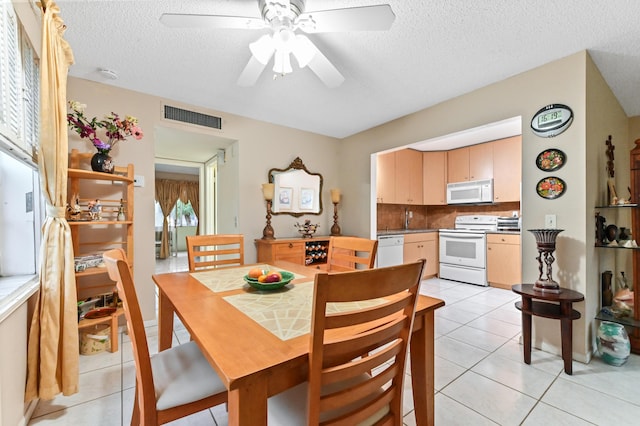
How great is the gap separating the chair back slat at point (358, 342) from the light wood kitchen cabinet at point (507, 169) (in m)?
4.18

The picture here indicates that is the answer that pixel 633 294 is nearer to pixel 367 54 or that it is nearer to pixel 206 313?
pixel 367 54

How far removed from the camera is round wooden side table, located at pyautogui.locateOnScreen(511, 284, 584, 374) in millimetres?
1896

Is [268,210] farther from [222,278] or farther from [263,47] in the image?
[263,47]

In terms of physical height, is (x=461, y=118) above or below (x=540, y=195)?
above

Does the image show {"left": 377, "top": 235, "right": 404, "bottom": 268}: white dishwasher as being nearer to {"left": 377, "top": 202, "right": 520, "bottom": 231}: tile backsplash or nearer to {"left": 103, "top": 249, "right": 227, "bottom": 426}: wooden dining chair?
{"left": 377, "top": 202, "right": 520, "bottom": 231}: tile backsplash

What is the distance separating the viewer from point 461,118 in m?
2.81

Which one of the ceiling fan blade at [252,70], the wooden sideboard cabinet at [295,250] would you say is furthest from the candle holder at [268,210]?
the ceiling fan blade at [252,70]

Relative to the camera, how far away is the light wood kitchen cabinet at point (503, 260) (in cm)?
385

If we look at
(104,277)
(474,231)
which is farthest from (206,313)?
(474,231)

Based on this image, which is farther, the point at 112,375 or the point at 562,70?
the point at 562,70

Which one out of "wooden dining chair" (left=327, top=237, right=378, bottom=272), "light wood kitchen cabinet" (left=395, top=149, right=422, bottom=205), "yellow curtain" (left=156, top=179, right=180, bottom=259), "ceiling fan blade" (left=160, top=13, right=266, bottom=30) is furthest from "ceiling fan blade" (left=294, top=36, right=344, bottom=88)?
"yellow curtain" (left=156, top=179, right=180, bottom=259)

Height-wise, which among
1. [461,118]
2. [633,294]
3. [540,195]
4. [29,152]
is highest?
[461,118]

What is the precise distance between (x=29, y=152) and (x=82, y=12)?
92 cm

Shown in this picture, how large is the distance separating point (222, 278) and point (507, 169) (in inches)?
176
